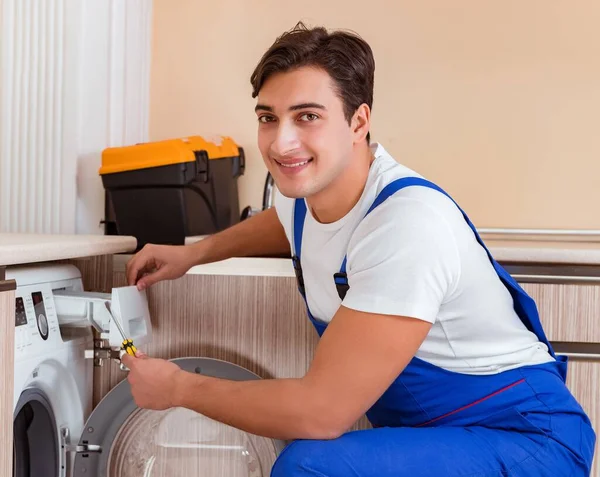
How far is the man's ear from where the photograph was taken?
1.42 metres

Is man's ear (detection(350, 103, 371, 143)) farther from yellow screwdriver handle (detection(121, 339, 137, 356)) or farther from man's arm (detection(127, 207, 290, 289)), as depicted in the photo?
yellow screwdriver handle (detection(121, 339, 137, 356))

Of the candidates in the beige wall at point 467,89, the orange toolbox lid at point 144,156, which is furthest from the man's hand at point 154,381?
the beige wall at point 467,89

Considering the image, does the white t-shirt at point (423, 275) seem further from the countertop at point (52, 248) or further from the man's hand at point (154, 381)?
the countertop at point (52, 248)

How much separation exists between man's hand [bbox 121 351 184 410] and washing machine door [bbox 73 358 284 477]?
35 cm

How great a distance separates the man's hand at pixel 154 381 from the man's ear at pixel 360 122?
52cm

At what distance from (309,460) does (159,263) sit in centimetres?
65

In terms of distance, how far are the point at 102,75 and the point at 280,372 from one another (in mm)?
1050

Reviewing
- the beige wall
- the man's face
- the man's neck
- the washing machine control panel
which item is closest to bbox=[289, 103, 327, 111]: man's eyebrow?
the man's face

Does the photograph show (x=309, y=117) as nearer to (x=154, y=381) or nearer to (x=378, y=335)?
(x=378, y=335)

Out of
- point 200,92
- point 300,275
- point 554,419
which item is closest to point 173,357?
point 300,275

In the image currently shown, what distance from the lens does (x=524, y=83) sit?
98.9 inches

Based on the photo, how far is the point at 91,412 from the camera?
1.77 meters

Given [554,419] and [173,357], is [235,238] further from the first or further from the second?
[554,419]

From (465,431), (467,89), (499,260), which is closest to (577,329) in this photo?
(499,260)
